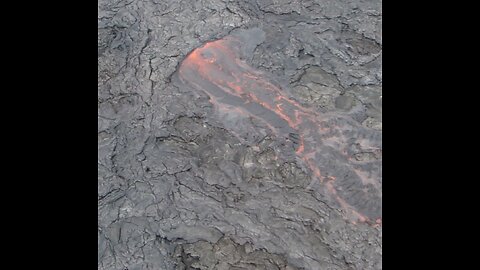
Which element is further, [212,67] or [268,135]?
[212,67]

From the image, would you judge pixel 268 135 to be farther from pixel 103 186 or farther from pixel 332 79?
pixel 103 186

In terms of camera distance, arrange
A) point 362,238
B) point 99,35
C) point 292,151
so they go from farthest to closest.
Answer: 1. point 99,35
2. point 292,151
3. point 362,238

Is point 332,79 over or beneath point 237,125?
over

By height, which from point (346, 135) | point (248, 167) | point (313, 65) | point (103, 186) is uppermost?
point (313, 65)

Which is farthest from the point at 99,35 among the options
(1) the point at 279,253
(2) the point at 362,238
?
(2) the point at 362,238
